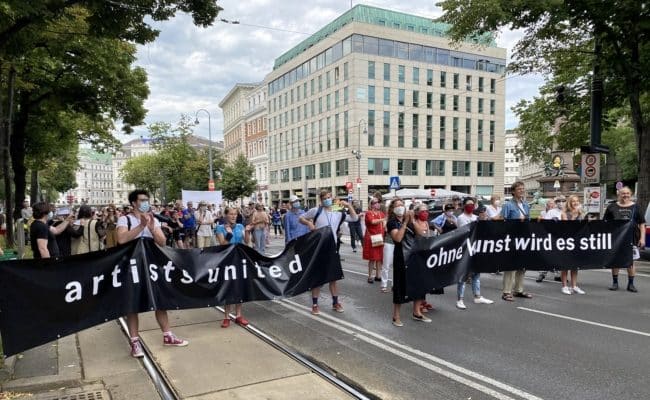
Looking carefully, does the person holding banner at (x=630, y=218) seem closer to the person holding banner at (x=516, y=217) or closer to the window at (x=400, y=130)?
the person holding banner at (x=516, y=217)

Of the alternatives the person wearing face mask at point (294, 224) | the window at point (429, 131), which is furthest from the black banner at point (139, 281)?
the window at point (429, 131)

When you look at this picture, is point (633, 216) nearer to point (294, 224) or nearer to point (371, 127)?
point (294, 224)

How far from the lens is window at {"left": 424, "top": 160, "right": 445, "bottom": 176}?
6062cm

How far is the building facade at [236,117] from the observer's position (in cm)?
8694

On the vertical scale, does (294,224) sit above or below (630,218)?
below

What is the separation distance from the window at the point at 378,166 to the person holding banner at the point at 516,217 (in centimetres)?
4841

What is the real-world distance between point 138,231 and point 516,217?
6429mm

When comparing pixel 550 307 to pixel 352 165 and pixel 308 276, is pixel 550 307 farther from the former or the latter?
pixel 352 165

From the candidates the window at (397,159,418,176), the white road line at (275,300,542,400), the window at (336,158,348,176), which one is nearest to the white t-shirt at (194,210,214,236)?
the white road line at (275,300,542,400)

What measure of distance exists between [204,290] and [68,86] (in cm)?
1454

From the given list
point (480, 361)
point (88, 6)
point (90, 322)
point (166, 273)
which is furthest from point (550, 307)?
point (88, 6)

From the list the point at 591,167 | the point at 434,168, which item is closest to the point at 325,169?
the point at 434,168

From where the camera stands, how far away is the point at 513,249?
828 cm

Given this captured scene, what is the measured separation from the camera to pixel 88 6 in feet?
24.0
